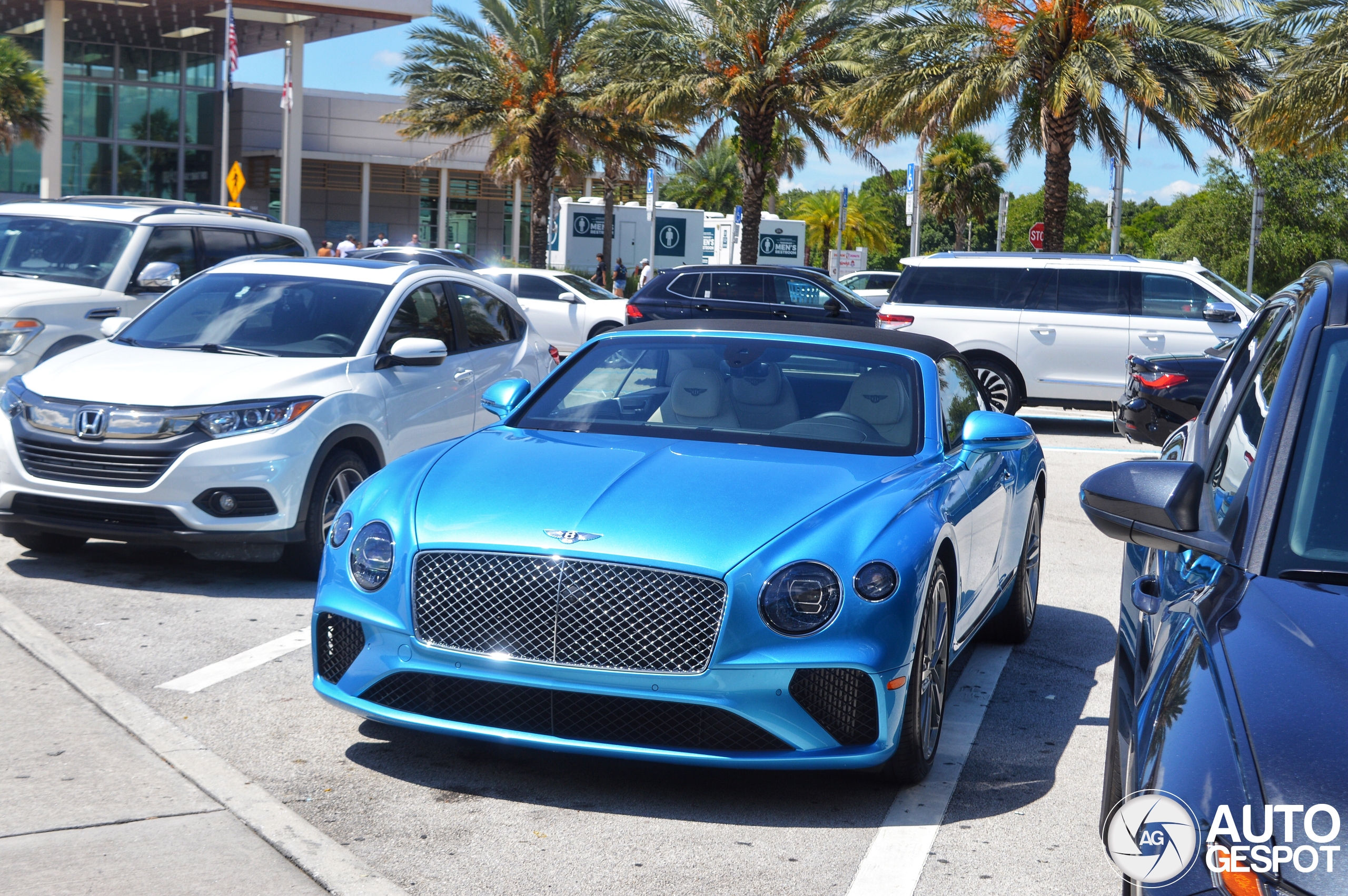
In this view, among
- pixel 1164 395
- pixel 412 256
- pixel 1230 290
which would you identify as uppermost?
pixel 412 256

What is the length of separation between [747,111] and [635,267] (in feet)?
58.7

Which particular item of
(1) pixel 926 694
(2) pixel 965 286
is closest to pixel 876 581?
(1) pixel 926 694

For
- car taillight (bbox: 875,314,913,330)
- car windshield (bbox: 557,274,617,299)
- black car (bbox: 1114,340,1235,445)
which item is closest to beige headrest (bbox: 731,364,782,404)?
black car (bbox: 1114,340,1235,445)

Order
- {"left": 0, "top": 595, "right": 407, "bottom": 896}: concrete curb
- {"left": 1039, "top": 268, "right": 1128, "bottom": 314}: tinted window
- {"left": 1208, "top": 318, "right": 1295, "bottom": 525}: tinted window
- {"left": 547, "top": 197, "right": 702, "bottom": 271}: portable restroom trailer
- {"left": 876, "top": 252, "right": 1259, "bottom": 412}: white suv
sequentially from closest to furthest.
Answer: {"left": 1208, "top": 318, "right": 1295, "bottom": 525}: tinted window
{"left": 0, "top": 595, "right": 407, "bottom": 896}: concrete curb
{"left": 876, "top": 252, "right": 1259, "bottom": 412}: white suv
{"left": 1039, "top": 268, "right": 1128, "bottom": 314}: tinted window
{"left": 547, "top": 197, "right": 702, "bottom": 271}: portable restroom trailer

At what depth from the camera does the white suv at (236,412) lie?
684 cm

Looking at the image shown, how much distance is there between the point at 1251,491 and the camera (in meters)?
2.81

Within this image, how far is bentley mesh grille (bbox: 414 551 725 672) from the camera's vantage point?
4078 mm

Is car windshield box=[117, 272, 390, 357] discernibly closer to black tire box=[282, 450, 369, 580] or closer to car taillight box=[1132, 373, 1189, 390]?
black tire box=[282, 450, 369, 580]

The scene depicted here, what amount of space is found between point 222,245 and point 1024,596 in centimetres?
781

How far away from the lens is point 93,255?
36.7ft

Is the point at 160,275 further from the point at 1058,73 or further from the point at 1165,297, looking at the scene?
the point at 1058,73

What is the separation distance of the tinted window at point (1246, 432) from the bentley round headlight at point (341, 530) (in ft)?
8.58

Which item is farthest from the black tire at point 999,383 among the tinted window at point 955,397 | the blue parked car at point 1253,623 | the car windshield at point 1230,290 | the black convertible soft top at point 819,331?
the blue parked car at point 1253,623

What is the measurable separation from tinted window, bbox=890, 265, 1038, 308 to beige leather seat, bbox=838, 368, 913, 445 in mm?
11262
